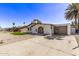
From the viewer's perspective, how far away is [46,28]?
2.72m

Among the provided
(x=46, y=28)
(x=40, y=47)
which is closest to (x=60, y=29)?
(x=46, y=28)

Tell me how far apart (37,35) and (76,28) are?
1.99 feet

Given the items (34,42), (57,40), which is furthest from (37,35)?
(57,40)

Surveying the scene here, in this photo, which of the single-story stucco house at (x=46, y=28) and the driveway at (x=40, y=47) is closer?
the driveway at (x=40, y=47)

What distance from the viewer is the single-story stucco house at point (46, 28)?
2686mm

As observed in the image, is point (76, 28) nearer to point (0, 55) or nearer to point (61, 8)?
point (61, 8)

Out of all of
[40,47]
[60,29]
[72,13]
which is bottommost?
[40,47]

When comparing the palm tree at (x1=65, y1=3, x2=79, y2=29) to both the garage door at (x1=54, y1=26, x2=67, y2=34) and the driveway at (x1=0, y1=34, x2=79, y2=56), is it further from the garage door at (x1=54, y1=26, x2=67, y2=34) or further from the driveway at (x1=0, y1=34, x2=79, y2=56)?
the driveway at (x1=0, y1=34, x2=79, y2=56)

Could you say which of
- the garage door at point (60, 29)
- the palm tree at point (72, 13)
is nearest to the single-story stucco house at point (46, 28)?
the garage door at point (60, 29)

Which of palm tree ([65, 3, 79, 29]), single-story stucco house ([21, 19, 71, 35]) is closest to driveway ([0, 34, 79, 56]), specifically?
single-story stucco house ([21, 19, 71, 35])

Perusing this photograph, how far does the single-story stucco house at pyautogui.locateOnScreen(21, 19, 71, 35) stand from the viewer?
2.69 meters

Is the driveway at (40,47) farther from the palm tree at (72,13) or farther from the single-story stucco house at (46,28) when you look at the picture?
the palm tree at (72,13)

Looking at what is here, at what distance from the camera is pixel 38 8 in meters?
2.65

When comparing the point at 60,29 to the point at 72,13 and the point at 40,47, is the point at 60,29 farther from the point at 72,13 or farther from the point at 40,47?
the point at 40,47
